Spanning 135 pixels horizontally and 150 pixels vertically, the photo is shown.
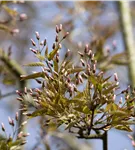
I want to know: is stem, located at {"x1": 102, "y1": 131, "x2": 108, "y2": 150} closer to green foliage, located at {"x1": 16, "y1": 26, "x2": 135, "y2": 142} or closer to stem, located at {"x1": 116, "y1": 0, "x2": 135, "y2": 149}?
Answer: green foliage, located at {"x1": 16, "y1": 26, "x2": 135, "y2": 142}

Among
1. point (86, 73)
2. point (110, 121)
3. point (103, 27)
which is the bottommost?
point (110, 121)

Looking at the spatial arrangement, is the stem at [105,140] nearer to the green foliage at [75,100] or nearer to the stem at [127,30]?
the green foliage at [75,100]

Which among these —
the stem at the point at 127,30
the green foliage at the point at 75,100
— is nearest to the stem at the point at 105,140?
the green foliage at the point at 75,100

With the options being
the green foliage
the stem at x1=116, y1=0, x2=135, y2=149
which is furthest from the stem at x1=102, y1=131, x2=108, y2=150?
the stem at x1=116, y1=0, x2=135, y2=149

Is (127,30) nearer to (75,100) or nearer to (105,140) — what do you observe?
(105,140)

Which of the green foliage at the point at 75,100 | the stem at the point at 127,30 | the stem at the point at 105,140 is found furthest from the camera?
the stem at the point at 127,30

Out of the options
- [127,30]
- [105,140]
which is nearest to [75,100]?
[105,140]

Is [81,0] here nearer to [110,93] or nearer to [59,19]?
[59,19]

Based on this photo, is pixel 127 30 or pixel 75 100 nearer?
pixel 75 100

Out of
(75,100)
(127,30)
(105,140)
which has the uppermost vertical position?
(127,30)

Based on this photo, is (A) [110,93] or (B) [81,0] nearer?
(A) [110,93]

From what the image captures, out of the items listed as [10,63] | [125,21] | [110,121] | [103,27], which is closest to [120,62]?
[10,63]
